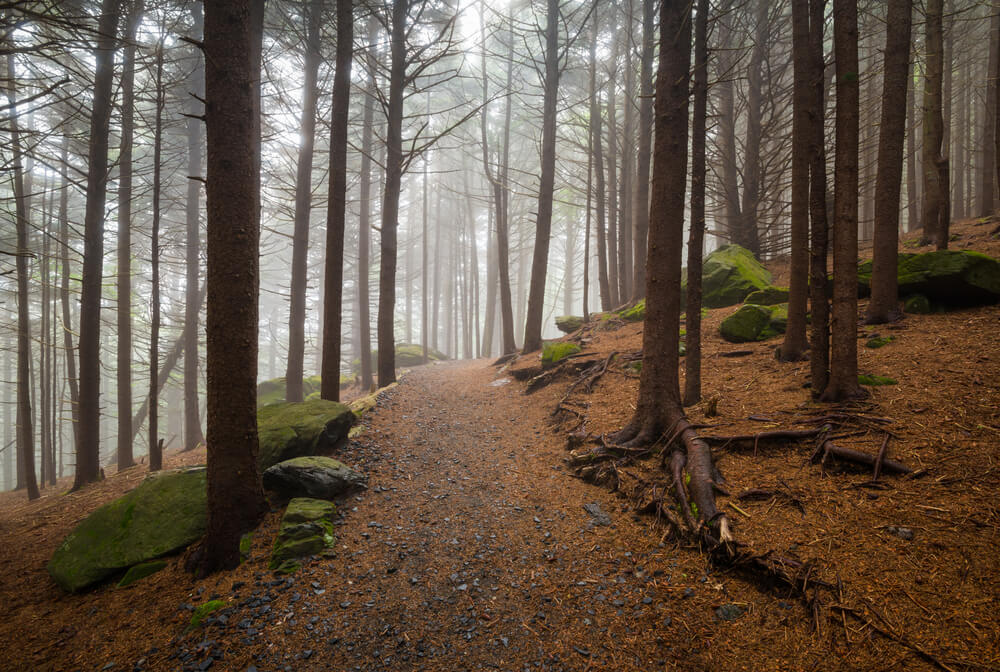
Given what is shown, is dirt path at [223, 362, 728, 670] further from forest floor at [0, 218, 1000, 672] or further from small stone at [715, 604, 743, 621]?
small stone at [715, 604, 743, 621]

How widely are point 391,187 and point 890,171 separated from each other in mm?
10456

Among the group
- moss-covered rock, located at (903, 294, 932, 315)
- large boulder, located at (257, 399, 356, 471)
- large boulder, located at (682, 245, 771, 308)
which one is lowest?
large boulder, located at (257, 399, 356, 471)

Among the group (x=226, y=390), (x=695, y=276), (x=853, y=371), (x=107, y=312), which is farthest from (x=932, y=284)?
(x=107, y=312)

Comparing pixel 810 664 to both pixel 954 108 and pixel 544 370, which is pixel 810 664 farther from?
pixel 954 108

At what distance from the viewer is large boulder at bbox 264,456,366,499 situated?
5176 mm

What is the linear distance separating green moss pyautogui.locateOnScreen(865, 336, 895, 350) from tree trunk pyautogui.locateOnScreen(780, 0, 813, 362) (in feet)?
2.57

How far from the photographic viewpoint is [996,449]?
3.51m

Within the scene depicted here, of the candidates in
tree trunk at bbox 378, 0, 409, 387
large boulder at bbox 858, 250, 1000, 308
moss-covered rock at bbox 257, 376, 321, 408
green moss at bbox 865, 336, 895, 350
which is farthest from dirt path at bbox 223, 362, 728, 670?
moss-covered rock at bbox 257, 376, 321, 408

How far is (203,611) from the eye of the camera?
146 inches

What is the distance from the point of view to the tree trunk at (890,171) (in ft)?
22.1

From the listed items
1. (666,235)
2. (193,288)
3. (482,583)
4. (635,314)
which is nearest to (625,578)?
(482,583)

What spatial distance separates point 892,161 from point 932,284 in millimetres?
2183

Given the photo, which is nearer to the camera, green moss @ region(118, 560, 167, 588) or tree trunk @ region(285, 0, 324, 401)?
green moss @ region(118, 560, 167, 588)

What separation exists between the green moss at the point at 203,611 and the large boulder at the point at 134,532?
1.41 metres
